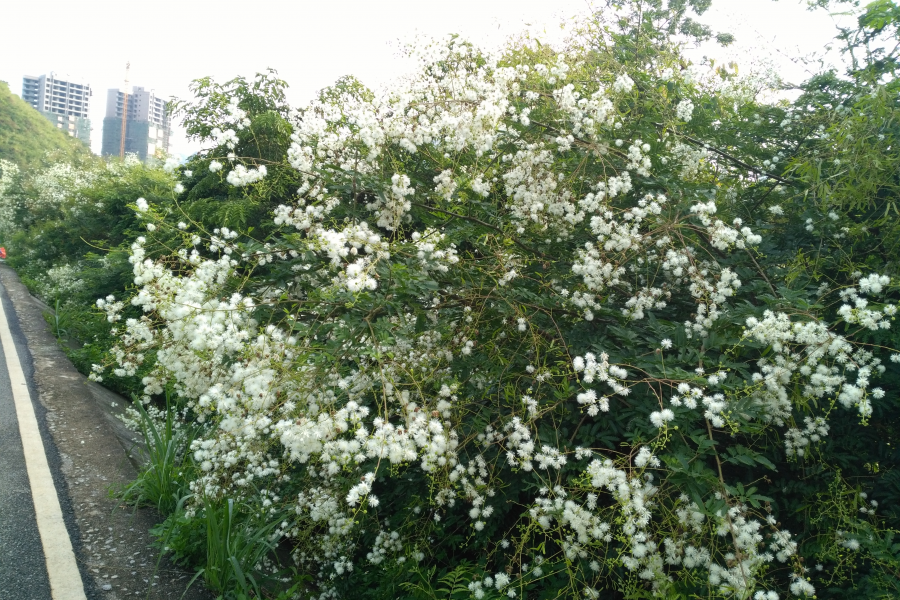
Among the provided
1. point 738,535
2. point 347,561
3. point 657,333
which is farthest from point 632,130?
point 347,561

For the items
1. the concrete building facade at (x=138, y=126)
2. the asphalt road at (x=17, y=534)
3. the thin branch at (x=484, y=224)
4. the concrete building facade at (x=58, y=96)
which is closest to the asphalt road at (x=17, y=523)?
the asphalt road at (x=17, y=534)

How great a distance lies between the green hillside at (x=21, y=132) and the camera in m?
46.9

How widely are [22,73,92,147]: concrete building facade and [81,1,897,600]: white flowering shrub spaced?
131907 millimetres

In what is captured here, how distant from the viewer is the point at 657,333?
3.68 m

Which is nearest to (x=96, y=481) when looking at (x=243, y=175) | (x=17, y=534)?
(x=17, y=534)

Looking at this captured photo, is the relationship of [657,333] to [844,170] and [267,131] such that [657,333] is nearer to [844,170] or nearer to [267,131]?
[844,170]

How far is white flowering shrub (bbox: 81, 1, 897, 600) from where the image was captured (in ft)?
10.1

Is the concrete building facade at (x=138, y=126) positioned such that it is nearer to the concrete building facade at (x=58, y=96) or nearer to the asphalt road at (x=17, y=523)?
the concrete building facade at (x=58, y=96)

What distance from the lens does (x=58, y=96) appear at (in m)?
116

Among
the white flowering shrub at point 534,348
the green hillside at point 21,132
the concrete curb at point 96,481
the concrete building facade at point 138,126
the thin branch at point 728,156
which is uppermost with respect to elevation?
the concrete building facade at point 138,126

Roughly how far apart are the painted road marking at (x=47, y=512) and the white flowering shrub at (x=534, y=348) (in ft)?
2.83

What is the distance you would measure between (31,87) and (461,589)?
151 metres

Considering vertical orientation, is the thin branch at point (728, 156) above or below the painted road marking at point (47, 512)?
above

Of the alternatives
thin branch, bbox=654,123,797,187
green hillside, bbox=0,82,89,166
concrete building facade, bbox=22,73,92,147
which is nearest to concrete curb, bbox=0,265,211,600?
thin branch, bbox=654,123,797,187
